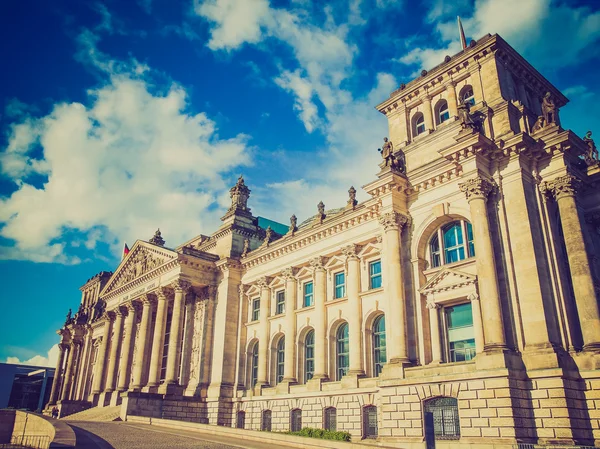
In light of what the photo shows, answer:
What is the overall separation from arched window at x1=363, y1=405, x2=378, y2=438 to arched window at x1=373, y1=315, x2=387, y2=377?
7.86 feet

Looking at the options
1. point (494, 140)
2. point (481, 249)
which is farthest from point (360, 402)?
point (494, 140)

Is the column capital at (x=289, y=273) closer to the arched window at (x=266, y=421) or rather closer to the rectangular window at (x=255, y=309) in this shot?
the rectangular window at (x=255, y=309)

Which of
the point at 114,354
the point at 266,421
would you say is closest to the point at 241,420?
the point at 266,421

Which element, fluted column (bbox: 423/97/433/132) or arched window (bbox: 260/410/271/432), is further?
arched window (bbox: 260/410/271/432)

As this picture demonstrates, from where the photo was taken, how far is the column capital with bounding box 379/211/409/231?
2898 cm

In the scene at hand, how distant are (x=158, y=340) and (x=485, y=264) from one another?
30458mm

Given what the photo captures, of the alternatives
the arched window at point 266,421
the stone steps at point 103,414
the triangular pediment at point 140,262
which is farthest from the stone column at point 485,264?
the stone steps at point 103,414

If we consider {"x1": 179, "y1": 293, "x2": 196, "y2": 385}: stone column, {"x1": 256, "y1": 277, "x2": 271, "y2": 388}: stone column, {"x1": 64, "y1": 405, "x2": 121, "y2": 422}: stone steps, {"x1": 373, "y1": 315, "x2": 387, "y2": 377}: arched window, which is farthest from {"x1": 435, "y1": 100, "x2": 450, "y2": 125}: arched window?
{"x1": 64, "y1": 405, "x2": 121, "y2": 422}: stone steps

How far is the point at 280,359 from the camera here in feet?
131

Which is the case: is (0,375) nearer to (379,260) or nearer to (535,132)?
(379,260)

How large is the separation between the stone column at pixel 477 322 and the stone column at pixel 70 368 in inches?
2310

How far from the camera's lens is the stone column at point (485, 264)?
22656 millimetres

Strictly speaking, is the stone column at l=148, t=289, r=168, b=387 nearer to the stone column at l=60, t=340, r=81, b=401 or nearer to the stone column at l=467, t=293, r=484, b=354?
the stone column at l=60, t=340, r=81, b=401

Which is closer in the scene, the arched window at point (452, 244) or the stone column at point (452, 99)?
the arched window at point (452, 244)
